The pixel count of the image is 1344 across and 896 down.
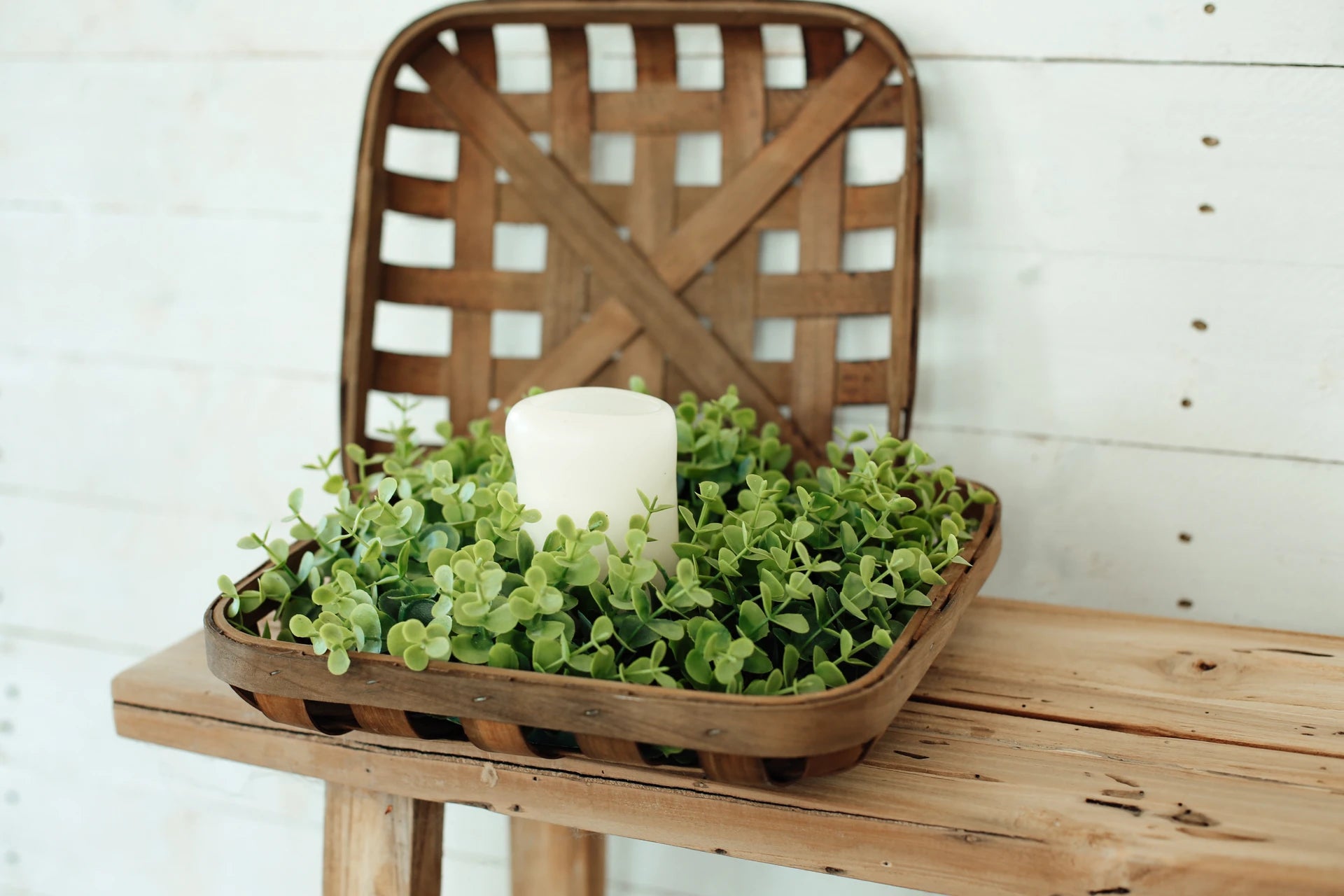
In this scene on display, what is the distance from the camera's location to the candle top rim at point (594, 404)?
48 cm

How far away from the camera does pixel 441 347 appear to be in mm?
841

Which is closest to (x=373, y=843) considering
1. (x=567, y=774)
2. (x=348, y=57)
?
(x=567, y=774)

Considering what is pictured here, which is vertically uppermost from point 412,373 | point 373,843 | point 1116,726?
point 412,373

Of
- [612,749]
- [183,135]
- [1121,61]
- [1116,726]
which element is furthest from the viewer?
[183,135]

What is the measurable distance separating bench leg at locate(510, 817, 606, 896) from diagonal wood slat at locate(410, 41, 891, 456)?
342mm

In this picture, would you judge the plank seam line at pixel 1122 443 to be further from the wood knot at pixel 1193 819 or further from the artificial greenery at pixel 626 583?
the wood knot at pixel 1193 819

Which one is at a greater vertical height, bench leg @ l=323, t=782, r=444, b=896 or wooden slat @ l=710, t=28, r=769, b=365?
wooden slat @ l=710, t=28, r=769, b=365

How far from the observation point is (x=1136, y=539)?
2.35ft

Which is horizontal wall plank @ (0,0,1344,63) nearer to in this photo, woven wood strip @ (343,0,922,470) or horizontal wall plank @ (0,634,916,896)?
woven wood strip @ (343,0,922,470)

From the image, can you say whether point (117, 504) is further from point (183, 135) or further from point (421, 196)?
point (421, 196)

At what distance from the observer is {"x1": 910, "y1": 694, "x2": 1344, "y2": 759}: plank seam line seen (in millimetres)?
485

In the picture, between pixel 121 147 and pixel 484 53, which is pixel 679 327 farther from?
pixel 121 147

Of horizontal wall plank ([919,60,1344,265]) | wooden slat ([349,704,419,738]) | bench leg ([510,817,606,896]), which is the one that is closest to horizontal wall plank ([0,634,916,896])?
bench leg ([510,817,606,896])

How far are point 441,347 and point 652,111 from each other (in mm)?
272
